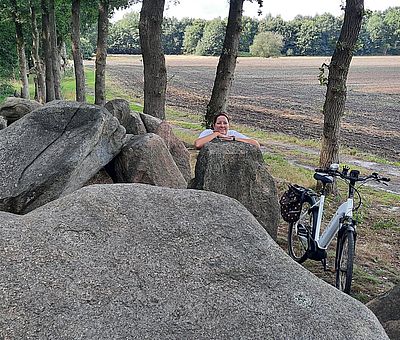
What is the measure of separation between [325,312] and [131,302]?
1.19 metres

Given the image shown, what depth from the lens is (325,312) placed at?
11.3 ft

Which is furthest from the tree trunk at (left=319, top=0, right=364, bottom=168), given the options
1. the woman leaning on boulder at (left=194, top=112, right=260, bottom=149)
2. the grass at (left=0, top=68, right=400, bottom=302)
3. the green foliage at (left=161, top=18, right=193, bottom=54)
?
the green foliage at (left=161, top=18, right=193, bottom=54)

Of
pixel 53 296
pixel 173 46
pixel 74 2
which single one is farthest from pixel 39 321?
pixel 173 46

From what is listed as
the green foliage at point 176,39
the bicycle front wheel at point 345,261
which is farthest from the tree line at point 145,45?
the green foliage at point 176,39

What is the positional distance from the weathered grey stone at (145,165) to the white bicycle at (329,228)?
1.70m

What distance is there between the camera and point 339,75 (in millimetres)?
11789

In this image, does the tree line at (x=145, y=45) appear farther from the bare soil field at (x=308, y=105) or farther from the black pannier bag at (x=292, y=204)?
the black pannier bag at (x=292, y=204)

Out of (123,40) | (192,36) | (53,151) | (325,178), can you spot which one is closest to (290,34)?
(192,36)

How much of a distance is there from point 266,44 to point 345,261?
356 feet

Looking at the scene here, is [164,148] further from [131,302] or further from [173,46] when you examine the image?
[173,46]

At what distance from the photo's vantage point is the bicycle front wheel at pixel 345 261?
5996mm

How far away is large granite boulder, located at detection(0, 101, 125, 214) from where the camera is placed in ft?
20.0

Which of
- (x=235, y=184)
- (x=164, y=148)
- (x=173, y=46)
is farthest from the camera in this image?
(x=173, y=46)

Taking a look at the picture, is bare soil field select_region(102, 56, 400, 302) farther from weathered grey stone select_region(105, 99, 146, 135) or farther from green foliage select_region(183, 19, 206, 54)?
green foliage select_region(183, 19, 206, 54)
